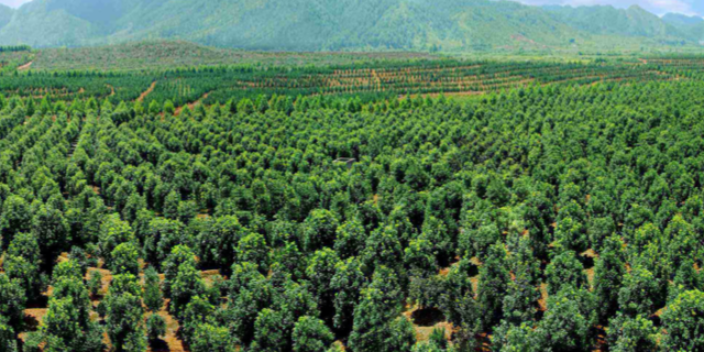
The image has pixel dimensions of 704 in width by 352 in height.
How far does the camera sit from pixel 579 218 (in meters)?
42.8

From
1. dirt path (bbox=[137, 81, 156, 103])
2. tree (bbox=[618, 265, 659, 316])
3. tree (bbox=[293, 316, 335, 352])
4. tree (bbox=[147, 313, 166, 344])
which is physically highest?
dirt path (bbox=[137, 81, 156, 103])

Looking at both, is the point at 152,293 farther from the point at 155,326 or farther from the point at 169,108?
the point at 169,108

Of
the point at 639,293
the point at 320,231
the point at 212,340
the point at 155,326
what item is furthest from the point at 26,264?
the point at 639,293

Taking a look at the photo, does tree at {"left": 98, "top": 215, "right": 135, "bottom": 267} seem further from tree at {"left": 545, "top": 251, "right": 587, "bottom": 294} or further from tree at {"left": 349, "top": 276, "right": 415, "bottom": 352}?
tree at {"left": 545, "top": 251, "right": 587, "bottom": 294}

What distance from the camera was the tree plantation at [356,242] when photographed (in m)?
30.2

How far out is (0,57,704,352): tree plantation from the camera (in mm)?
30188

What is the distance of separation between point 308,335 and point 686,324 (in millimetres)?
22023

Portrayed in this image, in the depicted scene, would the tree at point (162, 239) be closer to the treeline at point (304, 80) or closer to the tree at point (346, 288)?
the tree at point (346, 288)

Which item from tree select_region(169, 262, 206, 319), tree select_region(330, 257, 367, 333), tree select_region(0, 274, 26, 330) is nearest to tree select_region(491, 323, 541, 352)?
tree select_region(330, 257, 367, 333)

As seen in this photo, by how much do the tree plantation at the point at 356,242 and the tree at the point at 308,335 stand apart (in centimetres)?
12

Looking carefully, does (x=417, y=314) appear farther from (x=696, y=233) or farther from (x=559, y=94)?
(x=559, y=94)

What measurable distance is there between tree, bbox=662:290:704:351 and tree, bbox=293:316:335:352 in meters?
20.0

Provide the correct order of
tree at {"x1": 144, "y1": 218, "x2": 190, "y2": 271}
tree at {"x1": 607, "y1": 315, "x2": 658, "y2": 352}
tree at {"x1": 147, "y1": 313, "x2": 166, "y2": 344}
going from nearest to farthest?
tree at {"x1": 607, "y1": 315, "x2": 658, "y2": 352} < tree at {"x1": 147, "y1": 313, "x2": 166, "y2": 344} < tree at {"x1": 144, "y1": 218, "x2": 190, "y2": 271}

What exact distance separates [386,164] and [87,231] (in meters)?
37.2
